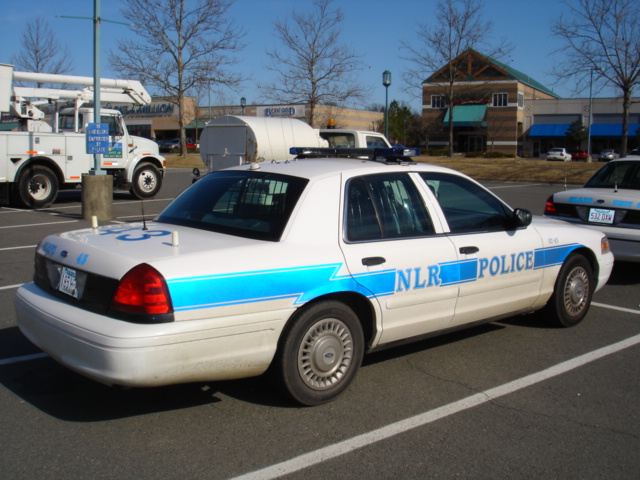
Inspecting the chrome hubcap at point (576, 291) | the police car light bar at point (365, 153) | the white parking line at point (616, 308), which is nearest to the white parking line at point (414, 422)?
the chrome hubcap at point (576, 291)

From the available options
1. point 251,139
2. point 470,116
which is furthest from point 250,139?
point 470,116

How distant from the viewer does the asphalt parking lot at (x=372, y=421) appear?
11.6 ft

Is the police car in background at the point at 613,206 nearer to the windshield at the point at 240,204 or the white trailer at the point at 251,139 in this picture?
the windshield at the point at 240,204

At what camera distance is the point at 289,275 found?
4086 millimetres

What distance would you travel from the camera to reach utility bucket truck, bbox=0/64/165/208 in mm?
16172

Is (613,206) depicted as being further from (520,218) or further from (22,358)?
(22,358)

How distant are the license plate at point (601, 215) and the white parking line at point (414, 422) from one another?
292cm

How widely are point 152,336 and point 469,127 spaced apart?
2816 inches

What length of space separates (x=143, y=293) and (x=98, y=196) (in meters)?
11.2

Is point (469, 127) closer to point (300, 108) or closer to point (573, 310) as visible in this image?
point (300, 108)

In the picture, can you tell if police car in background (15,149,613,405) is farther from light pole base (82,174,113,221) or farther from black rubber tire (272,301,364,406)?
light pole base (82,174,113,221)

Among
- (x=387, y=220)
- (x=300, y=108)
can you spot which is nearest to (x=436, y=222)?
(x=387, y=220)

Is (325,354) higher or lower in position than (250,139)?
lower

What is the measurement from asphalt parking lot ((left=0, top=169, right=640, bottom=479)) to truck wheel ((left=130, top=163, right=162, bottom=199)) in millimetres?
13812
